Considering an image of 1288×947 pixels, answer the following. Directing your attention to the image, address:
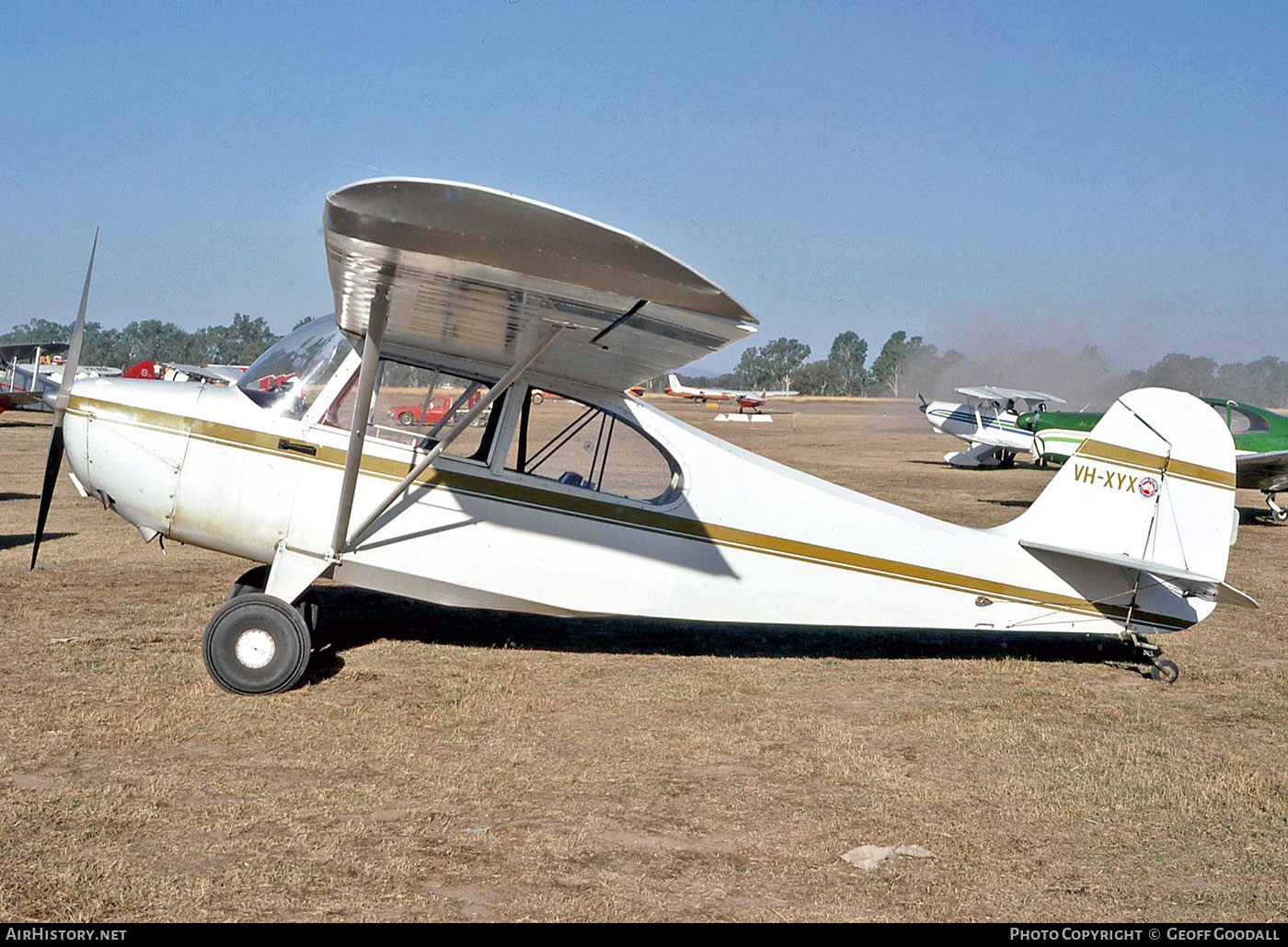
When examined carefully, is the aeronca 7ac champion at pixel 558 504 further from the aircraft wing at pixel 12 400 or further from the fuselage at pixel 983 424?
the fuselage at pixel 983 424

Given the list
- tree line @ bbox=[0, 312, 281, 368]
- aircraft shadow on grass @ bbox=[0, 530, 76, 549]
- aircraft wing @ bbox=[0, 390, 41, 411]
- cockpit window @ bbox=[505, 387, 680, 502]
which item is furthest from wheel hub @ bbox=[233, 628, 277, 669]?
tree line @ bbox=[0, 312, 281, 368]

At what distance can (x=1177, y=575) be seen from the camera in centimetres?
677

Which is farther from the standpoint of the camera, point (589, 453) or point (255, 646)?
point (589, 453)

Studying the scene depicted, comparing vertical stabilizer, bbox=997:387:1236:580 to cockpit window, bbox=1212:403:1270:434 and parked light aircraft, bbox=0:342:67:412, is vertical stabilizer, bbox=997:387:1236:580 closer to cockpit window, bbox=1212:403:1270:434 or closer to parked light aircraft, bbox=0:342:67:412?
parked light aircraft, bbox=0:342:67:412

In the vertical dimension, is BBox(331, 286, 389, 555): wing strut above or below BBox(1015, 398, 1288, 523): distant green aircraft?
below

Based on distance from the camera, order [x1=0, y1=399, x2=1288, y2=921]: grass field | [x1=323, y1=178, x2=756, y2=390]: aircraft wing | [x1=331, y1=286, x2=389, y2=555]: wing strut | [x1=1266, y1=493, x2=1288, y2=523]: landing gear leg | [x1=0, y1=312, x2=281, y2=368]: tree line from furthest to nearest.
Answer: [x1=0, y1=312, x2=281, y2=368]: tree line, [x1=1266, y1=493, x2=1288, y2=523]: landing gear leg, [x1=331, y1=286, x2=389, y2=555]: wing strut, [x1=323, y1=178, x2=756, y2=390]: aircraft wing, [x1=0, y1=399, x2=1288, y2=921]: grass field

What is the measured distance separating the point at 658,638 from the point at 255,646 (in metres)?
3.31

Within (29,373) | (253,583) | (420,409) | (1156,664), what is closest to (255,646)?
(253,583)

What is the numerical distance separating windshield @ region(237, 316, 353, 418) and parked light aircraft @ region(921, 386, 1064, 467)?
25132mm

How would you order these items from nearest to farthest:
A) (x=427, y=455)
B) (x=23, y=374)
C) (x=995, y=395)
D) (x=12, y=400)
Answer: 1. (x=427, y=455)
2. (x=12, y=400)
3. (x=995, y=395)
4. (x=23, y=374)

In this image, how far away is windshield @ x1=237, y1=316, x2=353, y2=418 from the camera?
6789 millimetres

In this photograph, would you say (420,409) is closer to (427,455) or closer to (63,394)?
(427,455)

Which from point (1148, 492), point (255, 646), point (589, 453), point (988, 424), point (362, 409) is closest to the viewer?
point (362, 409)
